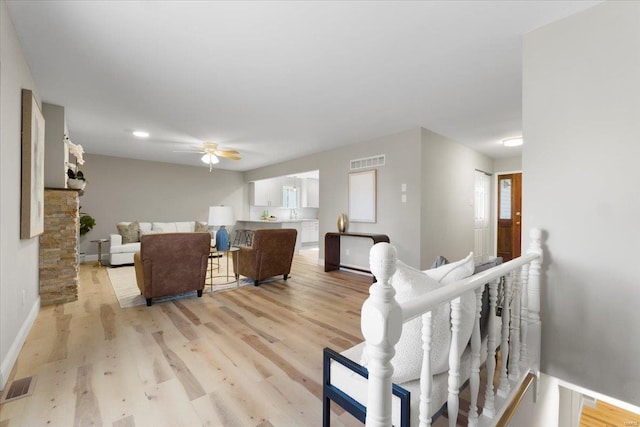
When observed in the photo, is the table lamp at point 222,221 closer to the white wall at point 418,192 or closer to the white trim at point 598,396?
the white wall at point 418,192

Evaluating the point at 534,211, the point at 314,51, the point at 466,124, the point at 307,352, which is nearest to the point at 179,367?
the point at 307,352

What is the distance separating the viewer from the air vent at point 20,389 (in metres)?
1.68

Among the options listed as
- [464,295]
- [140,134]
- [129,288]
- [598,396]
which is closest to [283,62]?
[464,295]

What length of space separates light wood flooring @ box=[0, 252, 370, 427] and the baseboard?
0.15 ft

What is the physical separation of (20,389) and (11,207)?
4.09 ft

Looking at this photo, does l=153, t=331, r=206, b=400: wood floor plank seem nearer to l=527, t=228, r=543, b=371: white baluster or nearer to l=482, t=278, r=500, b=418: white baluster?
l=482, t=278, r=500, b=418: white baluster

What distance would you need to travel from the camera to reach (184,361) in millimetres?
2094

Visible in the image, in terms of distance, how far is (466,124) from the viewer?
4.12m

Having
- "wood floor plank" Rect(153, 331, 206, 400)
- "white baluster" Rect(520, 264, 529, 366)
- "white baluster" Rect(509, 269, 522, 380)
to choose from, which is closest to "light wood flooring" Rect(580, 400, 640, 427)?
"white baluster" Rect(520, 264, 529, 366)

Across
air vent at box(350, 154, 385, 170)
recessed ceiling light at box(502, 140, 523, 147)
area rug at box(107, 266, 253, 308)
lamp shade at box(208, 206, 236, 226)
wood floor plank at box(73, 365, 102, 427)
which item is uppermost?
recessed ceiling light at box(502, 140, 523, 147)

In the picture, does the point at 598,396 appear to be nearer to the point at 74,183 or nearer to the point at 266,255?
the point at 266,255

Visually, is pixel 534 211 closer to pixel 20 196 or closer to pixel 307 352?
pixel 307 352

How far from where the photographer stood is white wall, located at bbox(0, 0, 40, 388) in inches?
71.5

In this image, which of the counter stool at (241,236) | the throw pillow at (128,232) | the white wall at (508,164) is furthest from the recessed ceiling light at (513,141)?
the throw pillow at (128,232)
